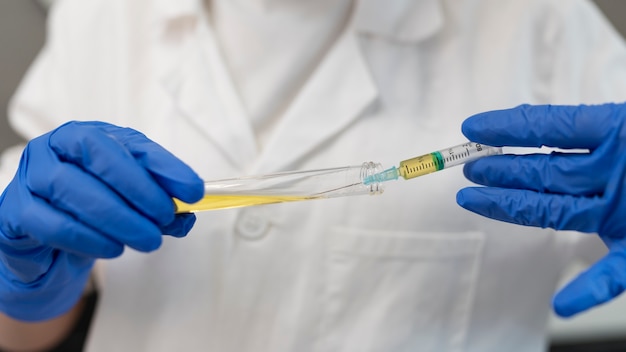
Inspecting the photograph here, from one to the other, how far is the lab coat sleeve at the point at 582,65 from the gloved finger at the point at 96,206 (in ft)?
1.79

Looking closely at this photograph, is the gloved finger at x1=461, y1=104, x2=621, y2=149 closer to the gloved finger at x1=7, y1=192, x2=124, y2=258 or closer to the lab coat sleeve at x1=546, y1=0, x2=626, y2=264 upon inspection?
the lab coat sleeve at x1=546, y1=0, x2=626, y2=264

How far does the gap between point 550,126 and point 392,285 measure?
0.28m

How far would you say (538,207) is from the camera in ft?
2.03

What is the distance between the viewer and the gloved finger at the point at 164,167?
573mm

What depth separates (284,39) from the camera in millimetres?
803

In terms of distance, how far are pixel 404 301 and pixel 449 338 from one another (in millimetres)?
86

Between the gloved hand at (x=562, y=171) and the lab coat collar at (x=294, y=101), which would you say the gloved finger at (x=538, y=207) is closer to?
the gloved hand at (x=562, y=171)

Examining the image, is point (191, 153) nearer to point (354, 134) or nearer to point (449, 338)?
point (354, 134)

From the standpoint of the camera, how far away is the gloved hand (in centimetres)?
61

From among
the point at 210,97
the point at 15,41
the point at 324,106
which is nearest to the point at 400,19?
the point at 324,106

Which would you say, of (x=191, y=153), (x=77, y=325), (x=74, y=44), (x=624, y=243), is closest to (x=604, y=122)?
(x=624, y=243)

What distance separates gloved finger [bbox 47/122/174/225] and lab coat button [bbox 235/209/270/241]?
0.17 meters

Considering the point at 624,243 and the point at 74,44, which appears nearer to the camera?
the point at 624,243

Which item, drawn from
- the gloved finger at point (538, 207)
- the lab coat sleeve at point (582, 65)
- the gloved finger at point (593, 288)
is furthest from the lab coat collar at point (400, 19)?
the gloved finger at point (593, 288)
